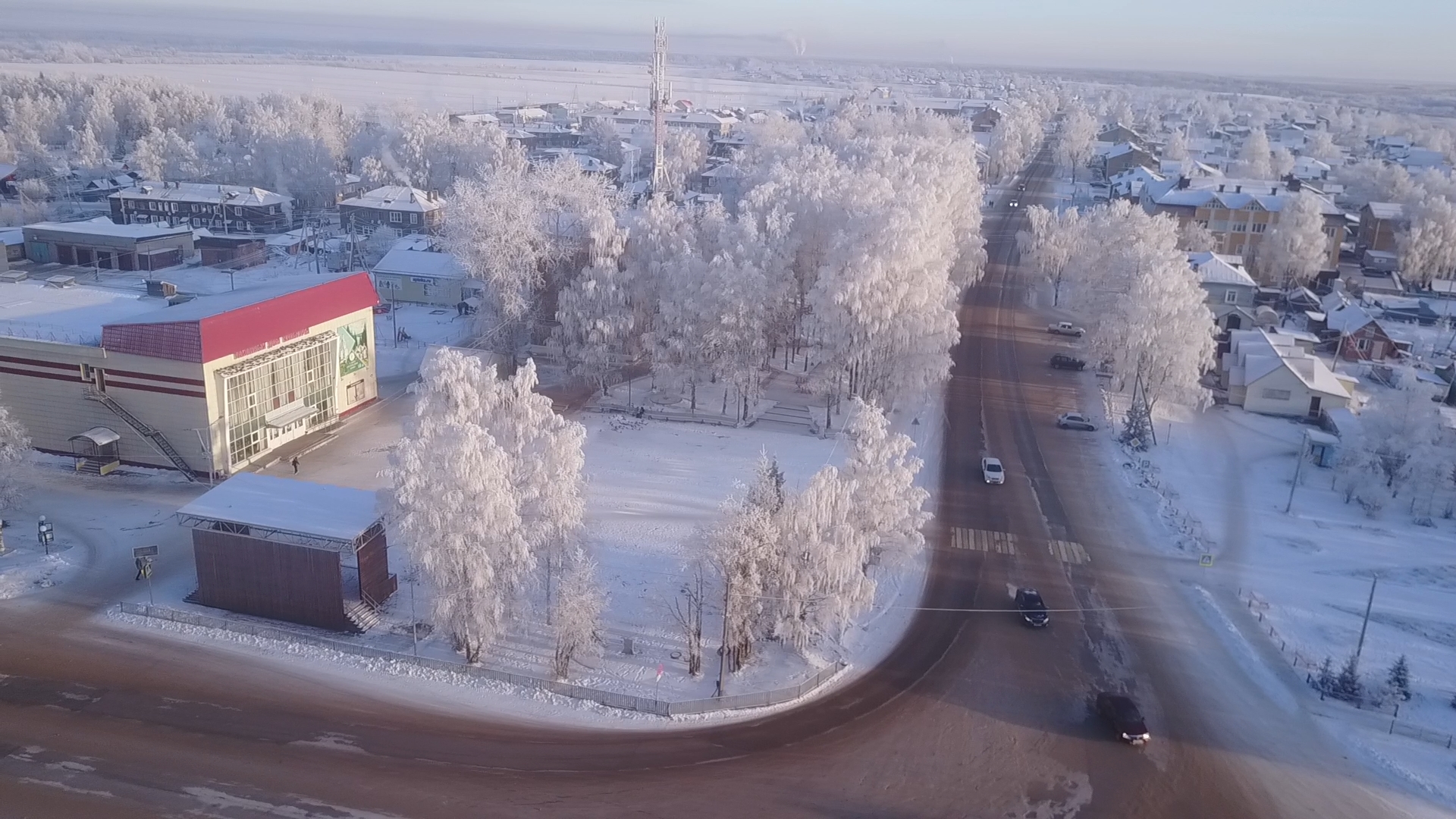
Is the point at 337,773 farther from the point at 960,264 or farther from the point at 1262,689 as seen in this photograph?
the point at 960,264

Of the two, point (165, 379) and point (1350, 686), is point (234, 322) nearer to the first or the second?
point (165, 379)

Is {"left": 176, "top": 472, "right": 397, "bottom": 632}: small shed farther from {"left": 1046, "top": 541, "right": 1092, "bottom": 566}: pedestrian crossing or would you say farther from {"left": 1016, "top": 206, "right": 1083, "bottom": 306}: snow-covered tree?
{"left": 1016, "top": 206, "right": 1083, "bottom": 306}: snow-covered tree

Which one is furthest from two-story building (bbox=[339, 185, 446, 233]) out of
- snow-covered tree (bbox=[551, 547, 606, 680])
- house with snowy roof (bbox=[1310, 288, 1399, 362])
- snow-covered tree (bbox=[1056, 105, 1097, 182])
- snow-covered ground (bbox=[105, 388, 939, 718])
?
snow-covered tree (bbox=[1056, 105, 1097, 182])

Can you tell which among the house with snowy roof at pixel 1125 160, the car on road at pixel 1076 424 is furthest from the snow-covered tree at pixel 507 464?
the house with snowy roof at pixel 1125 160

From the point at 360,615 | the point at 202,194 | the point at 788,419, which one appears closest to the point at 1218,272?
the point at 788,419

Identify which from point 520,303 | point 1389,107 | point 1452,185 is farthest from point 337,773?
point 1389,107
